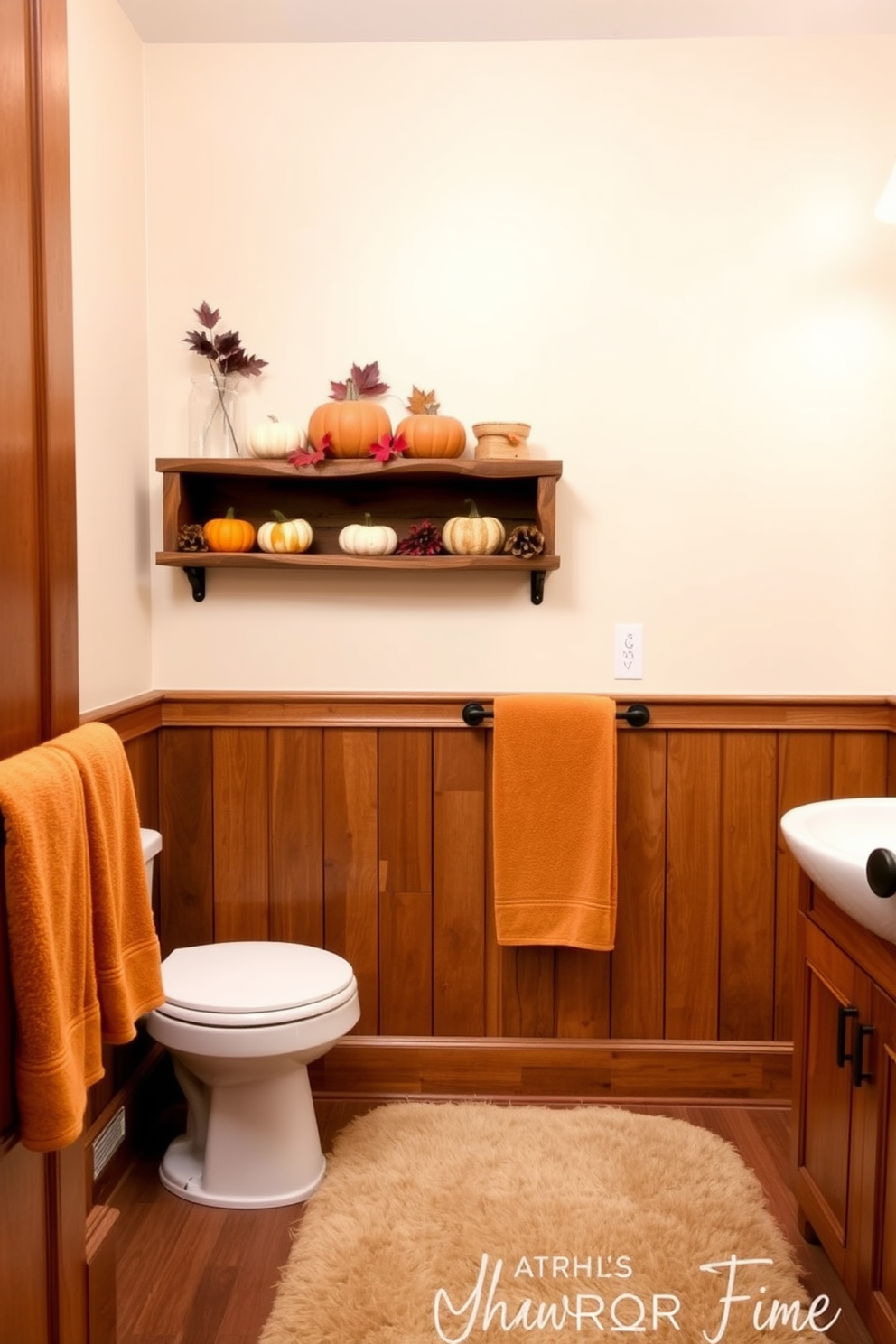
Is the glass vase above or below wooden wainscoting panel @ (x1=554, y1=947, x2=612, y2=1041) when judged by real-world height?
above

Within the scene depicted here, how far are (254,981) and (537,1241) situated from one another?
0.72 meters

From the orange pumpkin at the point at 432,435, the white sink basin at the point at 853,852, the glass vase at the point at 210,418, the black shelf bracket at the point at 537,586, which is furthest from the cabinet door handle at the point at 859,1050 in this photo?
the glass vase at the point at 210,418

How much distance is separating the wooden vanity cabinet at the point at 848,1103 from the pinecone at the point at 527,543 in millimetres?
908

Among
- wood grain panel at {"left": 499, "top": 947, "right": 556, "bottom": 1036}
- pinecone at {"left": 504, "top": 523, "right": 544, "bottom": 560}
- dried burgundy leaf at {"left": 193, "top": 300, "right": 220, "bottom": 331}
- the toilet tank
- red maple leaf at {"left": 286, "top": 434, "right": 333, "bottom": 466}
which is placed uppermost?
dried burgundy leaf at {"left": 193, "top": 300, "right": 220, "bottom": 331}

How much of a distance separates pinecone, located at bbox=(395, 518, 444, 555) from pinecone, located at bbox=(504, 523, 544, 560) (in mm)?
176

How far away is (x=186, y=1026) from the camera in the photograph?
2.02 metres

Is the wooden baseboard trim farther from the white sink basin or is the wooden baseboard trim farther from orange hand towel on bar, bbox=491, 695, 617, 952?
the white sink basin

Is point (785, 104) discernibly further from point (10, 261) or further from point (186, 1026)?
point (186, 1026)

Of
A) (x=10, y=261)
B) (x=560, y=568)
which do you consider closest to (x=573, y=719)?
(x=560, y=568)

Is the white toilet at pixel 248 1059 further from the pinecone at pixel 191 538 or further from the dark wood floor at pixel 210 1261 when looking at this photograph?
the pinecone at pixel 191 538

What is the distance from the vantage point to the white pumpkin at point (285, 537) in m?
2.39

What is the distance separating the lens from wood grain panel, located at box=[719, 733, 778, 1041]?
99.0 inches

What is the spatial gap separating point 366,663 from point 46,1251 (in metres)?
1.56

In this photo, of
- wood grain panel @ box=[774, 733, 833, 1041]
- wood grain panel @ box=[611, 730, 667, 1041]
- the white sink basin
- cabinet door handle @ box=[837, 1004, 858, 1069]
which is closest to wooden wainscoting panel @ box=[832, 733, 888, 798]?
wood grain panel @ box=[774, 733, 833, 1041]
